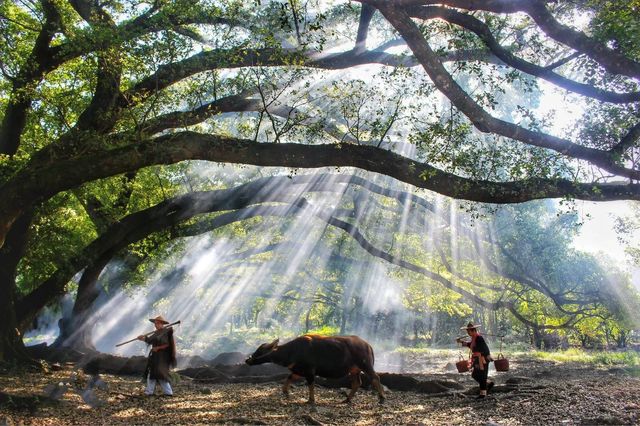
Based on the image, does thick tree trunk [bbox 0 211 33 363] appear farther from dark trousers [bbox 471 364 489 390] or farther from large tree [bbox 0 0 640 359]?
dark trousers [bbox 471 364 489 390]

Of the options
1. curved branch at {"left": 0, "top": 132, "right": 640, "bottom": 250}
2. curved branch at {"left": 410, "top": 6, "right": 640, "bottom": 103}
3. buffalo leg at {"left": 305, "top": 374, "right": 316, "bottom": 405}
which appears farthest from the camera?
buffalo leg at {"left": 305, "top": 374, "right": 316, "bottom": 405}

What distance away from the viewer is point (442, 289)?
2944cm

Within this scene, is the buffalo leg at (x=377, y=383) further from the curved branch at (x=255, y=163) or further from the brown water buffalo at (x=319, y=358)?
the curved branch at (x=255, y=163)

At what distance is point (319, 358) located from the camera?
30.7ft

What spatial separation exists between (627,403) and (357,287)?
2682cm

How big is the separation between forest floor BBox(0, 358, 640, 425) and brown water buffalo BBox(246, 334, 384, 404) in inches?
20.0

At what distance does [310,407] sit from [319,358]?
0.95 meters

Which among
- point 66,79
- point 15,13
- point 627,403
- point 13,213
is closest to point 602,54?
point 627,403

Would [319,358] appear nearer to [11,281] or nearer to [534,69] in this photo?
[534,69]

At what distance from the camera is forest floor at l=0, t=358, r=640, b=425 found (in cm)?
706

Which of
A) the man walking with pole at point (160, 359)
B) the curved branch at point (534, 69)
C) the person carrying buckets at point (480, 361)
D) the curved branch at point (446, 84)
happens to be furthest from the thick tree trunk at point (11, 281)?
the person carrying buckets at point (480, 361)

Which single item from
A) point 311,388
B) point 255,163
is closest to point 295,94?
point 255,163

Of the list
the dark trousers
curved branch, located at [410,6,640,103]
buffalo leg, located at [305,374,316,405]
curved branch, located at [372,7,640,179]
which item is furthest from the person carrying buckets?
curved branch, located at [410,6,640,103]

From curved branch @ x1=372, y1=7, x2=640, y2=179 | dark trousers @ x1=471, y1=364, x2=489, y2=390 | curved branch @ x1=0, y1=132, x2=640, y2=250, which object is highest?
curved branch @ x1=372, y1=7, x2=640, y2=179
